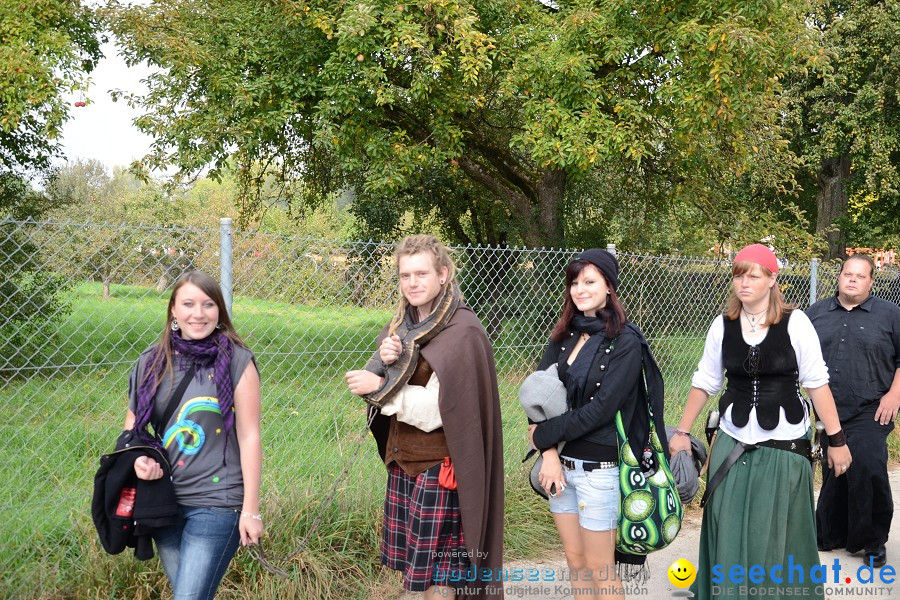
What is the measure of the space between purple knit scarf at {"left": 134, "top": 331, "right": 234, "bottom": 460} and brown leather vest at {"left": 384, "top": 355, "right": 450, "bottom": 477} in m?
0.71

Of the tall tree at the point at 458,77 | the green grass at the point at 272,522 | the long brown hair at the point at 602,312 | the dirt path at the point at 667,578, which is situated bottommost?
the dirt path at the point at 667,578

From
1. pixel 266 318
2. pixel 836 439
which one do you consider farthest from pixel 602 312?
pixel 266 318

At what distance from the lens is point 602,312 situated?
10.7 feet

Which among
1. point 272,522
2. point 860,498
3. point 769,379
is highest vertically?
point 769,379

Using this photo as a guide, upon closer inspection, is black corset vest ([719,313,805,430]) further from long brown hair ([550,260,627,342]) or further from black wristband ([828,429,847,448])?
long brown hair ([550,260,627,342])

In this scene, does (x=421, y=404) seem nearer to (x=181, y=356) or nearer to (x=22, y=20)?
(x=181, y=356)

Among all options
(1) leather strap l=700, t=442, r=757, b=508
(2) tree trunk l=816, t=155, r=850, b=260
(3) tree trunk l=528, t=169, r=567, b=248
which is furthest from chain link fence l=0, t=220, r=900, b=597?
(2) tree trunk l=816, t=155, r=850, b=260

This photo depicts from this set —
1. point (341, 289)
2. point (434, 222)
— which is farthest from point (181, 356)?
point (434, 222)

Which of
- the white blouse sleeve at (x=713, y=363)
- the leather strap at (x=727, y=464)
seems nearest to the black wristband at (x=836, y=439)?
the leather strap at (x=727, y=464)

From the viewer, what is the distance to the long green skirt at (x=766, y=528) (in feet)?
11.0

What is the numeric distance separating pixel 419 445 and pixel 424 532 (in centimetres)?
33

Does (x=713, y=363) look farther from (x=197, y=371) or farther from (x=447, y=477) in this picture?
(x=197, y=371)

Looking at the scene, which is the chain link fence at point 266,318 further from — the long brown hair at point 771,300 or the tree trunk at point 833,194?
the tree trunk at point 833,194

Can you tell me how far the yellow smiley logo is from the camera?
14.0 ft
